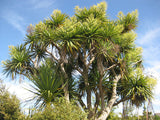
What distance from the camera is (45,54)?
1236cm

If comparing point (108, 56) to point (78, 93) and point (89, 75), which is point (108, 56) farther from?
point (78, 93)

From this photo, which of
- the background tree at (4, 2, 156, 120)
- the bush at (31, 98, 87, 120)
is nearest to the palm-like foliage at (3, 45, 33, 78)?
the background tree at (4, 2, 156, 120)

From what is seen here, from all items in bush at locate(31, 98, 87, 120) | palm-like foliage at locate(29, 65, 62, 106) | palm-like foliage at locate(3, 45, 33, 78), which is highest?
palm-like foliage at locate(3, 45, 33, 78)

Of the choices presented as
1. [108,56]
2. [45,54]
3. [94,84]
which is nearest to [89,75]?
[94,84]

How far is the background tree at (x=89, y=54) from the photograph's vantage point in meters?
10.5

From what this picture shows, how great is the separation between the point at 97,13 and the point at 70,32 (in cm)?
294

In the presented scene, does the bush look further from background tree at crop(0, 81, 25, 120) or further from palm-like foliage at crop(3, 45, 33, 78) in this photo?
palm-like foliage at crop(3, 45, 33, 78)

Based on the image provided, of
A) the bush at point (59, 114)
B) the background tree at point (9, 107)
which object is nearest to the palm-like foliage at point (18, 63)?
the background tree at point (9, 107)

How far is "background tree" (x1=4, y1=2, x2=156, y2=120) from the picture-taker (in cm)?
1050

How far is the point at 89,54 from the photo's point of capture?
11.6 meters

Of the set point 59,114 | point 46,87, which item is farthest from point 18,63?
point 59,114

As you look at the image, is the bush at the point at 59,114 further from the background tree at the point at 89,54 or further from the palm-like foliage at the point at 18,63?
the palm-like foliage at the point at 18,63

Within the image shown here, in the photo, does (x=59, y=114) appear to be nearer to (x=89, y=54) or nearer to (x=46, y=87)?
(x=46, y=87)

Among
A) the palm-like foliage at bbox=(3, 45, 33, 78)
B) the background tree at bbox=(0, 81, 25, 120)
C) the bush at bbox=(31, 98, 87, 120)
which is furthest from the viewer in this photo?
the palm-like foliage at bbox=(3, 45, 33, 78)
